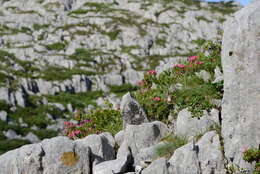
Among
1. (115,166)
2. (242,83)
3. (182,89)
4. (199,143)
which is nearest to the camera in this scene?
(242,83)

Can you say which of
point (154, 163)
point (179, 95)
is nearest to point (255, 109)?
point (154, 163)

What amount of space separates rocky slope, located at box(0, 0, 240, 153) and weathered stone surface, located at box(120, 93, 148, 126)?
6521cm

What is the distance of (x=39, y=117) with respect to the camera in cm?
9719

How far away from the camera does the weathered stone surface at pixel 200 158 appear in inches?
327

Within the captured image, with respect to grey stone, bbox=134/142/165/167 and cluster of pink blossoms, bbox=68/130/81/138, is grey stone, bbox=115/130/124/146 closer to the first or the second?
grey stone, bbox=134/142/165/167

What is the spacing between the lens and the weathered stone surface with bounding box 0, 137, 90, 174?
9.65 metres

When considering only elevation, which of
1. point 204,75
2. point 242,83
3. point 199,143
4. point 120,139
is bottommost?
point 120,139

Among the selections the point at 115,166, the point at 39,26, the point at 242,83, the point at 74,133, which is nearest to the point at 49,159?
the point at 115,166

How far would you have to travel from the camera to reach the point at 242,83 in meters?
8.02

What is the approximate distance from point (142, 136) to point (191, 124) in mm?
1792

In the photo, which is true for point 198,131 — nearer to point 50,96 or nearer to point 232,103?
point 232,103

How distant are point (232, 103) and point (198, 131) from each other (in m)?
1.92

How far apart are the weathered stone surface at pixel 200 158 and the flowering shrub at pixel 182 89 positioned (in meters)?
1.61

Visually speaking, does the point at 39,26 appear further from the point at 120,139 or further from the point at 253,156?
the point at 253,156
